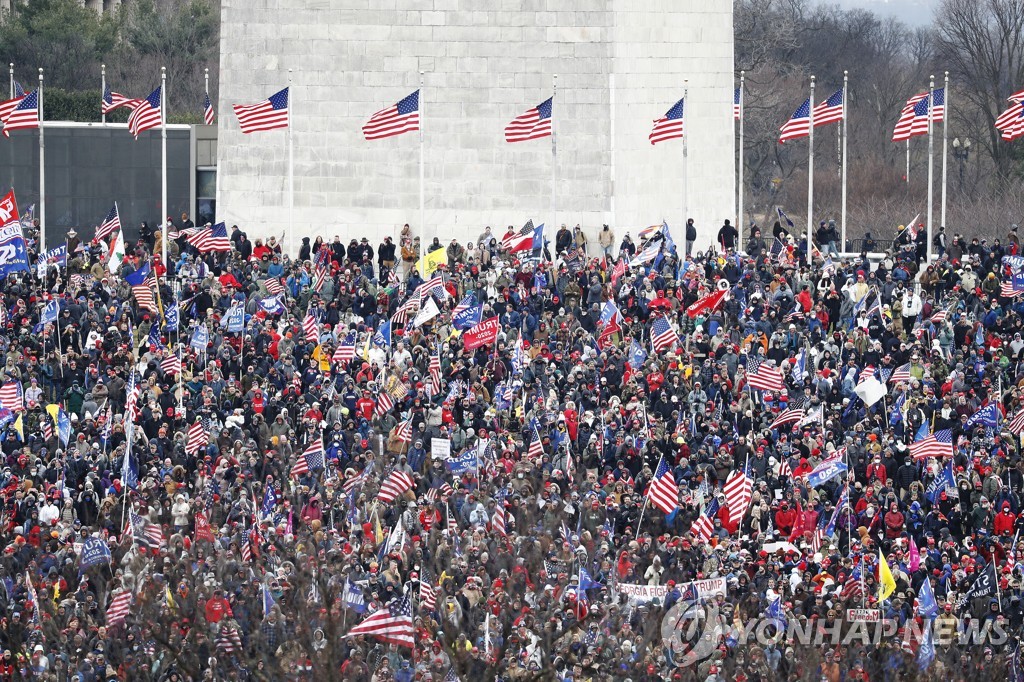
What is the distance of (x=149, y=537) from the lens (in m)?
34.6

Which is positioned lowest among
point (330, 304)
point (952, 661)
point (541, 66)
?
point (952, 661)

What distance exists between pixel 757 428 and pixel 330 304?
10.8 meters

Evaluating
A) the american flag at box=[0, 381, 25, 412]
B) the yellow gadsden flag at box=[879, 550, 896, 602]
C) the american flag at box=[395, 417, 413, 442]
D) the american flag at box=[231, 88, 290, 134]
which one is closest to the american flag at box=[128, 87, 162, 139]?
the american flag at box=[231, 88, 290, 134]

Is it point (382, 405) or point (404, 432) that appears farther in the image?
point (382, 405)

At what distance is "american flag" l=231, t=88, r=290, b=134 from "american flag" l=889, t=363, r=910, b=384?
52.5 ft

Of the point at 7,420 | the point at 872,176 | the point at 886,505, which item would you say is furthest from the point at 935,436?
the point at 872,176

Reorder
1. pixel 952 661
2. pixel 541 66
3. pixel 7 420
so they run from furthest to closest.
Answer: pixel 541 66, pixel 7 420, pixel 952 661

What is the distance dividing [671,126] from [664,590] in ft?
74.9

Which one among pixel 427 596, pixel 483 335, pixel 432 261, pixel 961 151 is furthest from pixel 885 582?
pixel 961 151

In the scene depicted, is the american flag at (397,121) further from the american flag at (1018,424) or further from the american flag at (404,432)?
the american flag at (1018,424)

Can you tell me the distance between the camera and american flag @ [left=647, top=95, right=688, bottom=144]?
53062 millimetres

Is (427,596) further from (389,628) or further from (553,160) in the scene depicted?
(553,160)

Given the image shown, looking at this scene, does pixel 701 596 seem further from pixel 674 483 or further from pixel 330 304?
pixel 330 304

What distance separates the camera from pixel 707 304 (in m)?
46.8
